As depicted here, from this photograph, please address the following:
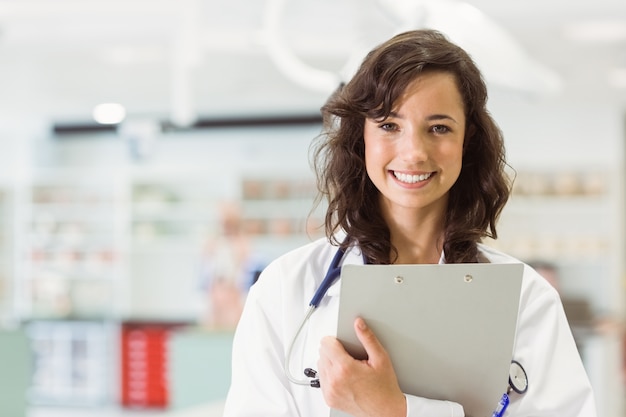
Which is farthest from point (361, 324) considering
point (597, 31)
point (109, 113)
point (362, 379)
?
point (109, 113)

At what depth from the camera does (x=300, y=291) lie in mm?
1394

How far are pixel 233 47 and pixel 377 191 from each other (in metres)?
4.62

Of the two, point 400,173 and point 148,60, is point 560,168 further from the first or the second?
point 400,173

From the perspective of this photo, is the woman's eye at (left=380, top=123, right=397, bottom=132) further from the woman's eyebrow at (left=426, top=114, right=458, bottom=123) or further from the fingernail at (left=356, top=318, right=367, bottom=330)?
the fingernail at (left=356, top=318, right=367, bottom=330)

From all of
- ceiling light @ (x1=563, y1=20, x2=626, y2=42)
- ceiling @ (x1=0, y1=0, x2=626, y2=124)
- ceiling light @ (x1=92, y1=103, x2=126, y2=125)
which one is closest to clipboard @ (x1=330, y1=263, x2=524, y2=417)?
ceiling @ (x1=0, y1=0, x2=626, y2=124)

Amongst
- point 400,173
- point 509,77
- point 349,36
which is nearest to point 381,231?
point 400,173

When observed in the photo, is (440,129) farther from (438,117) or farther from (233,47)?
(233,47)

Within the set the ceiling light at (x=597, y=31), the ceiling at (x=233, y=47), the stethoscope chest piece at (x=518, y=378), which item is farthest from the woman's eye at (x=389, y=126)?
the ceiling light at (x=597, y=31)

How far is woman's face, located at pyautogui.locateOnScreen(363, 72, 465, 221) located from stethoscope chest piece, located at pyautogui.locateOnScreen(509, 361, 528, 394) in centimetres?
29

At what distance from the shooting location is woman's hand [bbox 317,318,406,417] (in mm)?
1224

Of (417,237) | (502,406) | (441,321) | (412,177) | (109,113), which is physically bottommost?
(502,406)

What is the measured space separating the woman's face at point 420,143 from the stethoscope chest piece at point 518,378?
0.95ft

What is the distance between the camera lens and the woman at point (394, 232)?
1.28 metres

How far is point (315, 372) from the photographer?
1.32 metres
